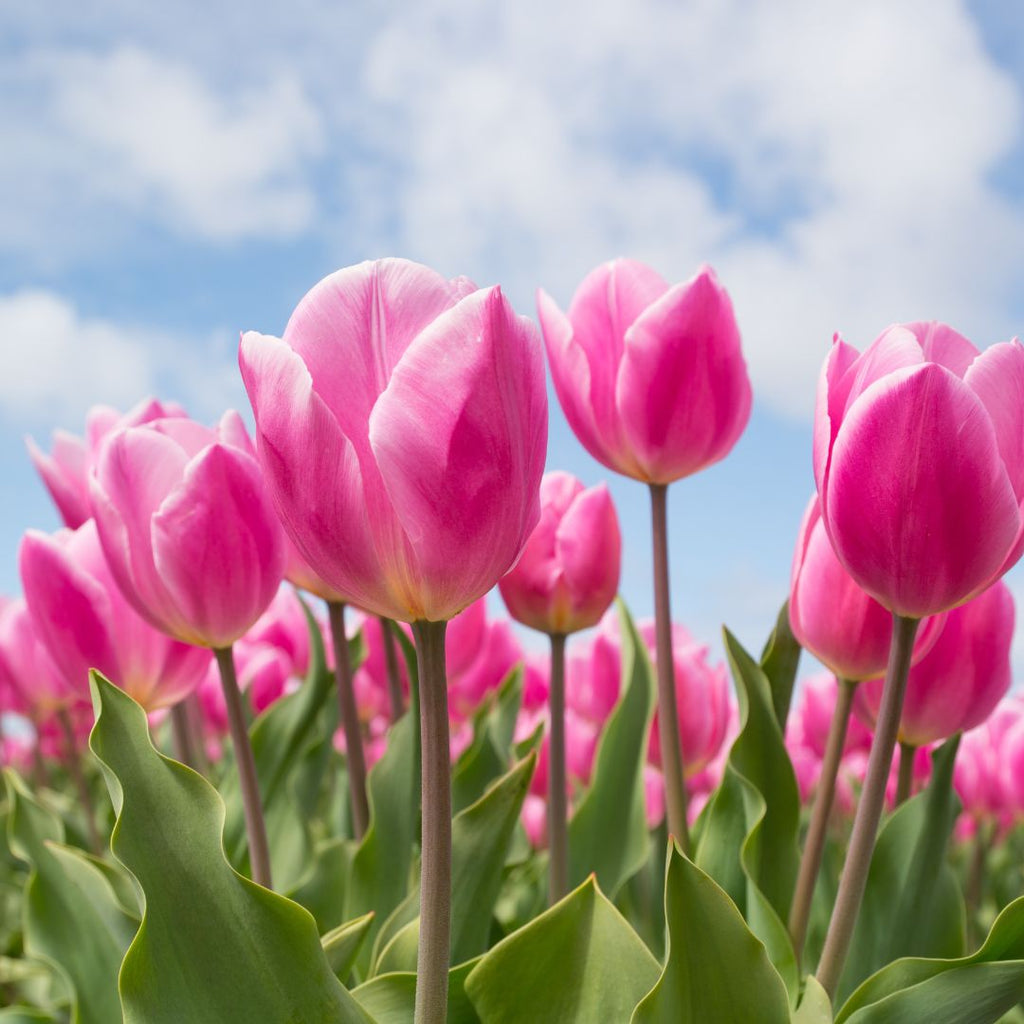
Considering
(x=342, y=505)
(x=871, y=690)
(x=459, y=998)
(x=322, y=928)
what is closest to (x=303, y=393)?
(x=342, y=505)

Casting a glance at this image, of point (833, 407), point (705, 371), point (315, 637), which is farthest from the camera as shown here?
point (315, 637)

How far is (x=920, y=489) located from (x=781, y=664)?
0.50 meters

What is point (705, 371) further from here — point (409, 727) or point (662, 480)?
point (409, 727)

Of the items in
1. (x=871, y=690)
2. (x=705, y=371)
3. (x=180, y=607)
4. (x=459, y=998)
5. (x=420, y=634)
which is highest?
(x=705, y=371)

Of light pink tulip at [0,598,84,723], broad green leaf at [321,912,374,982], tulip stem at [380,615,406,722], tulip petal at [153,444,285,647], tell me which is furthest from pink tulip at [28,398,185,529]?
broad green leaf at [321,912,374,982]

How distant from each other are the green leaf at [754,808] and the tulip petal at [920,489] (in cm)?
35

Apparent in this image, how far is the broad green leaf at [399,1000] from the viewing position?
2.81 ft

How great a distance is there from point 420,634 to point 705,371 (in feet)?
1.70

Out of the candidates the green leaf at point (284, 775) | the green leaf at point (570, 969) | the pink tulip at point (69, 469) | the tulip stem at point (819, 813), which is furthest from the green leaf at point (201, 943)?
the pink tulip at point (69, 469)

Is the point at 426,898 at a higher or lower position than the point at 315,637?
lower

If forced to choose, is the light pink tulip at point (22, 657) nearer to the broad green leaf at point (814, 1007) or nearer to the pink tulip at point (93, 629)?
the pink tulip at point (93, 629)

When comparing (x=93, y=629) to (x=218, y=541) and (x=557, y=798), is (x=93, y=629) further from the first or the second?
(x=557, y=798)

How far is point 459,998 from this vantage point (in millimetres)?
860

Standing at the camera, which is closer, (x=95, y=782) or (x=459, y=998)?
(x=459, y=998)
